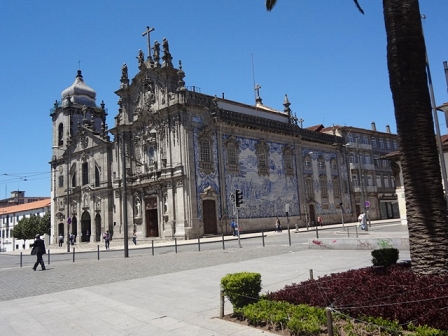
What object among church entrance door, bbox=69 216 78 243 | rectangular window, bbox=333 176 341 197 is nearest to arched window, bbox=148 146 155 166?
church entrance door, bbox=69 216 78 243

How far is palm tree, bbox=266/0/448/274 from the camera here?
24.2ft

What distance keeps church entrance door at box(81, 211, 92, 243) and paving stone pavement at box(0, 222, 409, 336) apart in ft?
111

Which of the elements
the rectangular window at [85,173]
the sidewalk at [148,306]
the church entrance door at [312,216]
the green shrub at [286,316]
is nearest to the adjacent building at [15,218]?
the rectangular window at [85,173]

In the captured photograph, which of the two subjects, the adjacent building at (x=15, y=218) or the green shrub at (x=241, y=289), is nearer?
the green shrub at (x=241, y=289)

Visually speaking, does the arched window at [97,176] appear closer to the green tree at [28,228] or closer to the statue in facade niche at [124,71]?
the statue in facade niche at [124,71]

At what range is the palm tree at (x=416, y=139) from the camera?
739 centimetres

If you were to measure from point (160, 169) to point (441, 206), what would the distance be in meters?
32.5

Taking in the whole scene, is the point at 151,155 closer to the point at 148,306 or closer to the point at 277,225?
the point at 277,225

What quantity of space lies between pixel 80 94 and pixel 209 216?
30.8 m

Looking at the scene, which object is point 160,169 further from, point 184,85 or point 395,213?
point 395,213

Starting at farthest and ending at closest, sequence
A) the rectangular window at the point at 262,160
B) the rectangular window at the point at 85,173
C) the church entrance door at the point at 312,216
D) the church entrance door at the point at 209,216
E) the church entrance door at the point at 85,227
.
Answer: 1. the rectangular window at the point at 85,173
2. the church entrance door at the point at 85,227
3. the church entrance door at the point at 312,216
4. the rectangular window at the point at 262,160
5. the church entrance door at the point at 209,216

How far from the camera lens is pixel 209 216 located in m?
37.2

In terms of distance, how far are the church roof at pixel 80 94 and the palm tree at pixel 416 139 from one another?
5351 cm

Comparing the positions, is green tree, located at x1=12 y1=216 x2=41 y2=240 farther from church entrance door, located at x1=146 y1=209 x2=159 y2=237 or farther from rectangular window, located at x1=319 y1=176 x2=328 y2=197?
rectangular window, located at x1=319 y1=176 x2=328 y2=197
